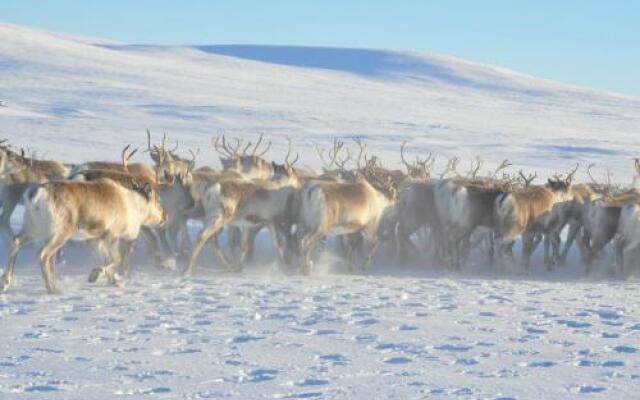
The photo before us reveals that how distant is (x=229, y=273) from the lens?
11.7 metres

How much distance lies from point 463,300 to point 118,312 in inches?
131

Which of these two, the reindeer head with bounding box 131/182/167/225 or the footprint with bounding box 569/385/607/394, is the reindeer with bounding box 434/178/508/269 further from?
the footprint with bounding box 569/385/607/394

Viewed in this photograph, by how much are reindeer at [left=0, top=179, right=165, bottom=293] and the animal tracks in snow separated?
362mm

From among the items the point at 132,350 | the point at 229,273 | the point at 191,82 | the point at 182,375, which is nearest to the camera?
the point at 182,375

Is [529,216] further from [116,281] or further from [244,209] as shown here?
[116,281]

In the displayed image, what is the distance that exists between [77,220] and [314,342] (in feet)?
10.8

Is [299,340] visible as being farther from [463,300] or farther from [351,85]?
[351,85]

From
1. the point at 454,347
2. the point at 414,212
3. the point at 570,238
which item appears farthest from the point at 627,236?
the point at 454,347

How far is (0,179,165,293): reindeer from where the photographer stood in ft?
30.1

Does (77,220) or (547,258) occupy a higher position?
(77,220)

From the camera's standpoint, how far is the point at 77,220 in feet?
30.9

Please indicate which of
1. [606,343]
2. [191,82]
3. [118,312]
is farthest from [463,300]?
[191,82]

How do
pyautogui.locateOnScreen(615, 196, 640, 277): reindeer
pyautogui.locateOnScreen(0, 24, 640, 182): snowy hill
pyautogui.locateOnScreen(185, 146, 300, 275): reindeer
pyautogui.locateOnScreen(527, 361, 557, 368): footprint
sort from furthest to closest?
1. pyautogui.locateOnScreen(0, 24, 640, 182): snowy hill
2. pyautogui.locateOnScreen(615, 196, 640, 277): reindeer
3. pyautogui.locateOnScreen(185, 146, 300, 275): reindeer
4. pyautogui.locateOnScreen(527, 361, 557, 368): footprint

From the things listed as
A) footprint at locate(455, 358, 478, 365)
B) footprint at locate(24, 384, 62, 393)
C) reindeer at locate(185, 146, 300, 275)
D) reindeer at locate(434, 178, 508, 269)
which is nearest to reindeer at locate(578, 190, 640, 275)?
reindeer at locate(434, 178, 508, 269)
